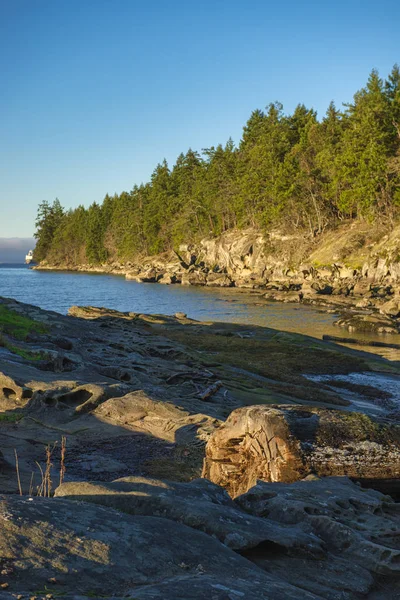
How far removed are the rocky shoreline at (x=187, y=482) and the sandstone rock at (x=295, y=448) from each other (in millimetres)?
23

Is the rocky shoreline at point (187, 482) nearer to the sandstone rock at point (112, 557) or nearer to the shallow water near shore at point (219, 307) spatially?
the sandstone rock at point (112, 557)

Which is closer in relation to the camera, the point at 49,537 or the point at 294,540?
the point at 49,537

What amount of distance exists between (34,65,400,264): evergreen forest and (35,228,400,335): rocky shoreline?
16.7ft

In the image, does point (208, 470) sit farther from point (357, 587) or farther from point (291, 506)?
point (357, 587)

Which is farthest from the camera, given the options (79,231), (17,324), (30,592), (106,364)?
(79,231)

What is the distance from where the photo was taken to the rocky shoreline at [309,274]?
1964 inches

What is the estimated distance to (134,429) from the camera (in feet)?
42.4

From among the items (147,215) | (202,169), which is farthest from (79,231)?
(202,169)

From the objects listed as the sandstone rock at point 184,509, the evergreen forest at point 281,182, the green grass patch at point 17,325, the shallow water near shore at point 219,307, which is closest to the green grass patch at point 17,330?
the green grass patch at point 17,325

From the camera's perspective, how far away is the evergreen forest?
68.8m

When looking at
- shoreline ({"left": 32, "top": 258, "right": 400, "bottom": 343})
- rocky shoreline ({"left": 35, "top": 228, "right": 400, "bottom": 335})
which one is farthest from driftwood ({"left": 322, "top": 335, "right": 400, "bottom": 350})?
rocky shoreline ({"left": 35, "top": 228, "right": 400, "bottom": 335})

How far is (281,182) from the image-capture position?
87000 mm

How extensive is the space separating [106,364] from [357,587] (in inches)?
619

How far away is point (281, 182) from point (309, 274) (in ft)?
64.7
